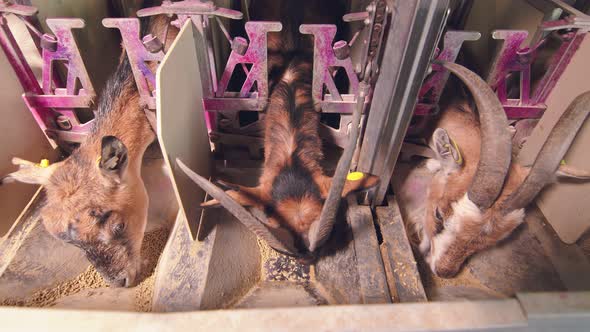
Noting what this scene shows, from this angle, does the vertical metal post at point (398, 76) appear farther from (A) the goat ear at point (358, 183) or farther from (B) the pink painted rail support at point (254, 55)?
(B) the pink painted rail support at point (254, 55)

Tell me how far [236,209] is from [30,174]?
77.4 inches

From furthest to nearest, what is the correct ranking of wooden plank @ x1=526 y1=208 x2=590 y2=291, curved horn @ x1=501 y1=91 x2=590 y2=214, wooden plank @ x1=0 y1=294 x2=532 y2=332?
wooden plank @ x1=526 y1=208 x2=590 y2=291
curved horn @ x1=501 y1=91 x2=590 y2=214
wooden plank @ x1=0 y1=294 x2=532 y2=332

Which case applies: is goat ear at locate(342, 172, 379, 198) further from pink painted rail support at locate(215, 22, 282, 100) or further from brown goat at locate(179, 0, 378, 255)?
pink painted rail support at locate(215, 22, 282, 100)

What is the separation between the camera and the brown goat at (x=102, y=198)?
254 cm

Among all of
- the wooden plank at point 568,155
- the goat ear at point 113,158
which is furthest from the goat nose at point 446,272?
the goat ear at point 113,158

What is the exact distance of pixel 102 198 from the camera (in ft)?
8.70

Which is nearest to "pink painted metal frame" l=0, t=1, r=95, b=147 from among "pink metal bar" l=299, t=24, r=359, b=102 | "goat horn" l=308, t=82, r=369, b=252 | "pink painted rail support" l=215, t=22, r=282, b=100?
"pink painted rail support" l=215, t=22, r=282, b=100

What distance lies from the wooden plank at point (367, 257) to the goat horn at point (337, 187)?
1.50 ft

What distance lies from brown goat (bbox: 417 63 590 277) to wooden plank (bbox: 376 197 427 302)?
280mm

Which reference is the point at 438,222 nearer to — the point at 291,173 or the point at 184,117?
the point at 291,173

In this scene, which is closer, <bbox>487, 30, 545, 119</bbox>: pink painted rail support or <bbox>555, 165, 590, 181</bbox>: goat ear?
<bbox>487, 30, 545, 119</bbox>: pink painted rail support

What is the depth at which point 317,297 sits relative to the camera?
8.63 feet

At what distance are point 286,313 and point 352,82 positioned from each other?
→ 1.74 meters

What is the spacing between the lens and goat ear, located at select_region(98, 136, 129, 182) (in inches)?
97.8
